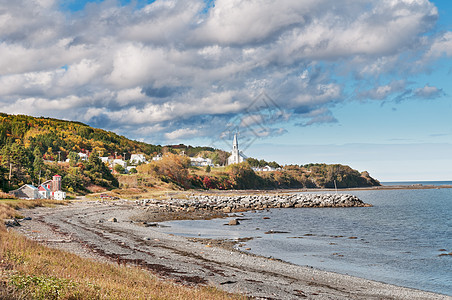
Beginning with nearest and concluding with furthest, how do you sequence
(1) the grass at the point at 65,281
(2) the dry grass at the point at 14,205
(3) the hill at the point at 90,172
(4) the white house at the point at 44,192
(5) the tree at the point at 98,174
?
(1) the grass at the point at 65,281 → (2) the dry grass at the point at 14,205 → (4) the white house at the point at 44,192 → (3) the hill at the point at 90,172 → (5) the tree at the point at 98,174

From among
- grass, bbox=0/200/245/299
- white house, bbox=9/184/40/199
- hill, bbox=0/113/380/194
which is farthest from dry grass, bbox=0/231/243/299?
hill, bbox=0/113/380/194

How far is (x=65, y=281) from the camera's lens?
10.2 m

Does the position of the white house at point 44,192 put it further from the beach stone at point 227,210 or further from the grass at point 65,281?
the grass at point 65,281

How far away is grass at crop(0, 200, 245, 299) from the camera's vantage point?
360 inches

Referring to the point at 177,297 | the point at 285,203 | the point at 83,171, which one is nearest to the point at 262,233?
the point at 177,297

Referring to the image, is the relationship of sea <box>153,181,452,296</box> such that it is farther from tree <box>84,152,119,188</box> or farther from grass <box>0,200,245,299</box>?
tree <box>84,152,119,188</box>

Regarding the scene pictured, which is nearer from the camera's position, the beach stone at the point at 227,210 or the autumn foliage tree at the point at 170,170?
the beach stone at the point at 227,210

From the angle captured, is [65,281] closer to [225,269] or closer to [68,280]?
[68,280]

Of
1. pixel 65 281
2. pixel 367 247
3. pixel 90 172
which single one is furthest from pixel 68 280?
pixel 90 172

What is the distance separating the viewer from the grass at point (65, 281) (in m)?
9.16

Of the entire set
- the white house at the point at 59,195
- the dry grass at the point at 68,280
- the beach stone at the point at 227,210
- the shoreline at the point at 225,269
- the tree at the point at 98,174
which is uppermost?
the tree at the point at 98,174

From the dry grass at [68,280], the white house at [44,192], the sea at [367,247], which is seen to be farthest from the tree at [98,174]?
the dry grass at [68,280]

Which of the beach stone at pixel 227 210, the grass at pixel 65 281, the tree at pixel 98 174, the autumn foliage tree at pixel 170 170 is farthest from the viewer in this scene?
the autumn foliage tree at pixel 170 170

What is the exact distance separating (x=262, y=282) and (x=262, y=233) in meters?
21.6
